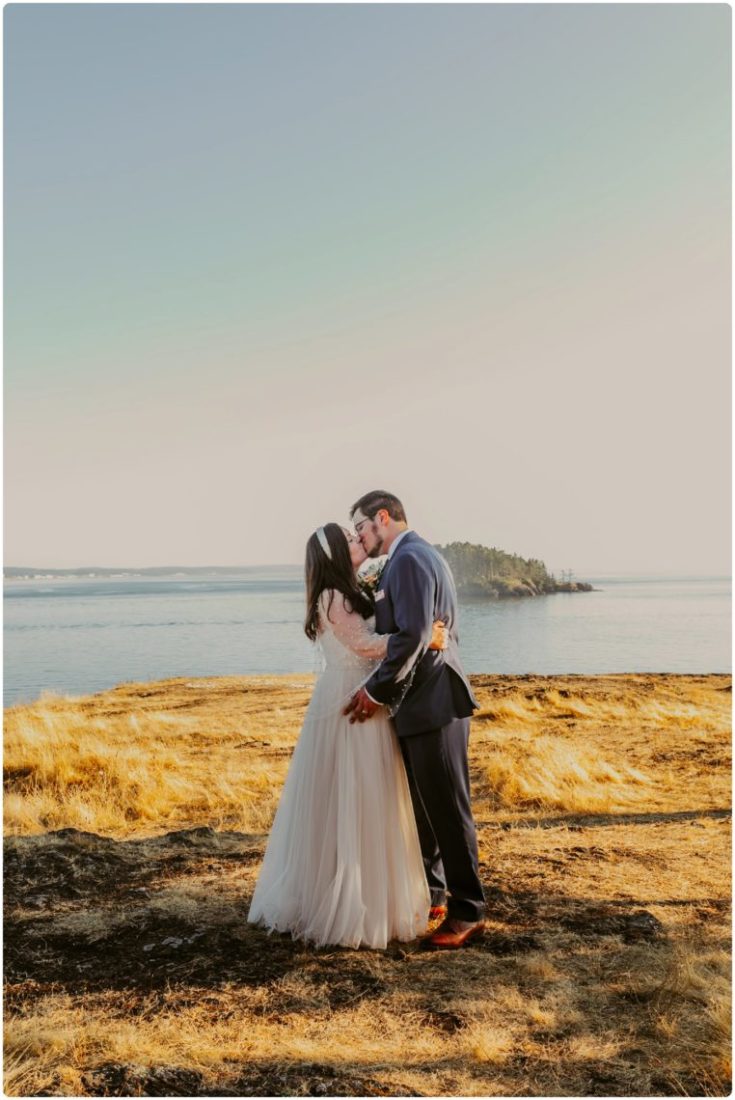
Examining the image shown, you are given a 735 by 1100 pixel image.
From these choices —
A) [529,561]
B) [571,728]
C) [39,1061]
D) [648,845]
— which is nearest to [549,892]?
[648,845]

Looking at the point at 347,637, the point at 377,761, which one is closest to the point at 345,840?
the point at 377,761

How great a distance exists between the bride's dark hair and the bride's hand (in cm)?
46

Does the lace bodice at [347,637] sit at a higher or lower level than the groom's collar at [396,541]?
lower

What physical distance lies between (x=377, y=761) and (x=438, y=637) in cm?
76

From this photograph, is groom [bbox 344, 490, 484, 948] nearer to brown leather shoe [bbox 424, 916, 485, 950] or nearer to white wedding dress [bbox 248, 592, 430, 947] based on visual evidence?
brown leather shoe [bbox 424, 916, 485, 950]

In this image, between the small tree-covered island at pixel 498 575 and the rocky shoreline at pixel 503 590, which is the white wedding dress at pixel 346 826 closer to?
the small tree-covered island at pixel 498 575

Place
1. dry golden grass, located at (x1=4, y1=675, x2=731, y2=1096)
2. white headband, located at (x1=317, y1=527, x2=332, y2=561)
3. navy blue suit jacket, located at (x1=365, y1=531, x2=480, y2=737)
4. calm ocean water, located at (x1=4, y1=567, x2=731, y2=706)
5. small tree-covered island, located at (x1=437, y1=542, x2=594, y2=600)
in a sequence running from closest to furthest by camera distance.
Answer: dry golden grass, located at (x1=4, y1=675, x2=731, y2=1096)
navy blue suit jacket, located at (x1=365, y1=531, x2=480, y2=737)
white headband, located at (x1=317, y1=527, x2=332, y2=561)
calm ocean water, located at (x1=4, y1=567, x2=731, y2=706)
small tree-covered island, located at (x1=437, y1=542, x2=594, y2=600)

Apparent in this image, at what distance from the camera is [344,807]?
4906 millimetres

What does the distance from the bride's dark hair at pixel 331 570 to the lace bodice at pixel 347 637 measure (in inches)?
1.2

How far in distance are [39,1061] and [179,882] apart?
2.38 metres

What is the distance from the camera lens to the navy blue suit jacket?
4656 mm

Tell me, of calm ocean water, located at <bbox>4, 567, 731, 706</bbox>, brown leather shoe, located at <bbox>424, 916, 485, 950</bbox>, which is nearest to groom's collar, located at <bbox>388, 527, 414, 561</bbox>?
brown leather shoe, located at <bbox>424, 916, 485, 950</bbox>

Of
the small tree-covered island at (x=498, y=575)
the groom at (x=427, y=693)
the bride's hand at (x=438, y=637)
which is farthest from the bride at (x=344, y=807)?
the small tree-covered island at (x=498, y=575)

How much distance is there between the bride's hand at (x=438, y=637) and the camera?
189 inches
